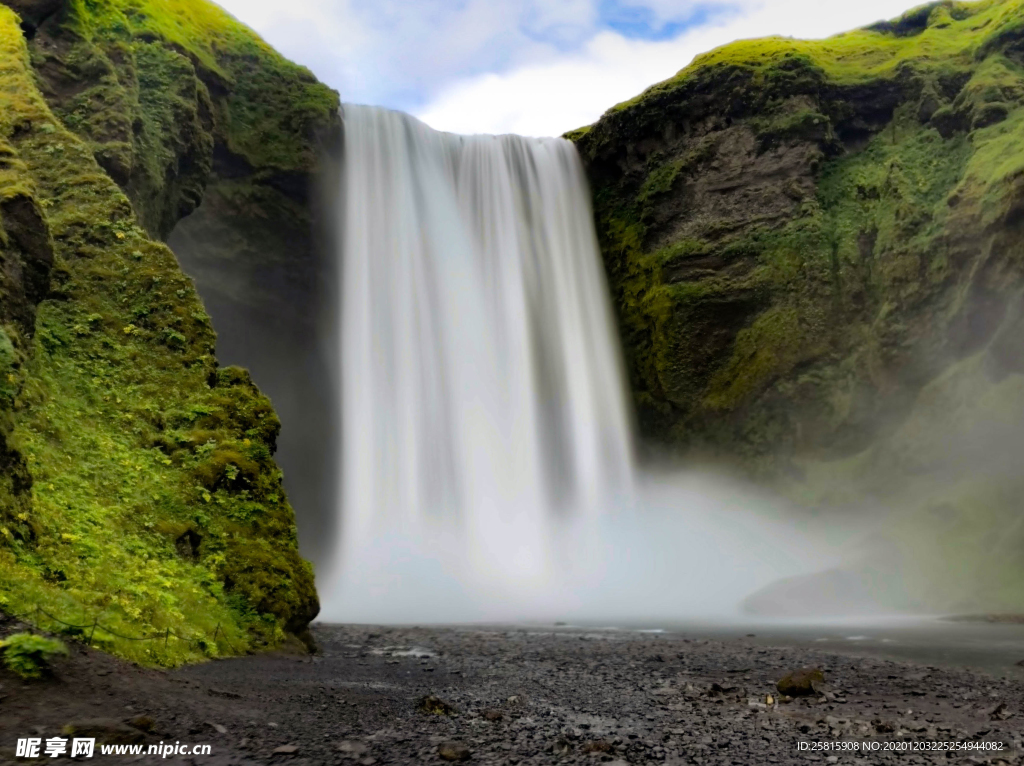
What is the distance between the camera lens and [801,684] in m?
9.18

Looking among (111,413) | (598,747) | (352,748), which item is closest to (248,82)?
(111,413)

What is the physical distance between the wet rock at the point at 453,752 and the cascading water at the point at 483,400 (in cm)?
2106

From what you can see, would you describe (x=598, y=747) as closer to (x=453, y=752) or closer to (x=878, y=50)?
(x=453, y=752)

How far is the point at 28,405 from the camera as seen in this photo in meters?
12.2

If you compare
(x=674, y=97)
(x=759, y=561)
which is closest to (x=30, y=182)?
(x=759, y=561)

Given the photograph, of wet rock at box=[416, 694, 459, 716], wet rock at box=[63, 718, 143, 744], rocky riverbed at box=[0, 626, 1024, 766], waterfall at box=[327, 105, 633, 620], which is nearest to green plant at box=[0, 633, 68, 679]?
rocky riverbed at box=[0, 626, 1024, 766]

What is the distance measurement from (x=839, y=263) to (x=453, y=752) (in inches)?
1286

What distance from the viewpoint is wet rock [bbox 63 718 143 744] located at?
212 inches

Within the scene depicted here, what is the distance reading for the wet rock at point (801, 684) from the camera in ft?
29.9

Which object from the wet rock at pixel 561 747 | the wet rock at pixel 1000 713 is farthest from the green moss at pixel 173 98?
the wet rock at pixel 1000 713

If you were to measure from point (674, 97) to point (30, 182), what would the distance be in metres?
31.1

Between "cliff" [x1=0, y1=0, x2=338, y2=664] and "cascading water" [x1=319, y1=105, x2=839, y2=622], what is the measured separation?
461 inches

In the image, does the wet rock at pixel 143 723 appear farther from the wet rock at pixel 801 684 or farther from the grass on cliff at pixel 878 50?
the grass on cliff at pixel 878 50

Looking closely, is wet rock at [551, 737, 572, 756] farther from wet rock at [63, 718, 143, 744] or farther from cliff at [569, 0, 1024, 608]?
cliff at [569, 0, 1024, 608]
